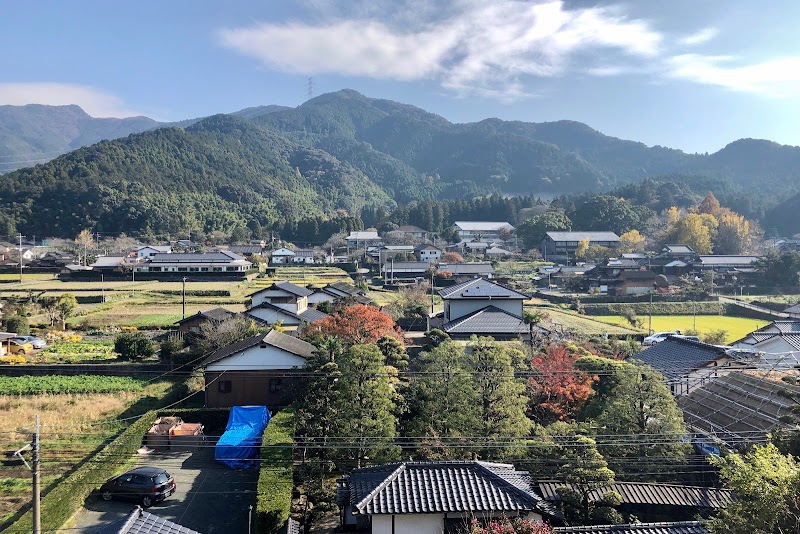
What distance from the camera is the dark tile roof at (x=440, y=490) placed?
8.23 meters

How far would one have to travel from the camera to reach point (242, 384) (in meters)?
18.0

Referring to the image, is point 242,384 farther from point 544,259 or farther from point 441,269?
point 544,259

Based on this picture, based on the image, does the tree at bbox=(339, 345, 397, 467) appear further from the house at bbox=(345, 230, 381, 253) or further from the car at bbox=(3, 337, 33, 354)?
the house at bbox=(345, 230, 381, 253)

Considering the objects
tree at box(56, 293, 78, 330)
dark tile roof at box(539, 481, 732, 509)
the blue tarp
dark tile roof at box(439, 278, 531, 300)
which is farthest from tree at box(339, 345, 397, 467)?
tree at box(56, 293, 78, 330)

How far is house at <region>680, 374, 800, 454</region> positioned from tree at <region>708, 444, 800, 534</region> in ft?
20.8

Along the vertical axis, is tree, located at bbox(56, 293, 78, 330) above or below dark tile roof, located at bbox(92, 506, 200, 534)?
below

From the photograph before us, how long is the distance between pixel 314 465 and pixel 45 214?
3169 inches

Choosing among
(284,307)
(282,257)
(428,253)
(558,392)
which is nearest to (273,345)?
(558,392)

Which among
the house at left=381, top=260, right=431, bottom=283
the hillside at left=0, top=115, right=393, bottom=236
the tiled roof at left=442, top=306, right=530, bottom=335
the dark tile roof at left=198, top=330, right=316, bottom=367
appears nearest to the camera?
the dark tile roof at left=198, top=330, right=316, bottom=367

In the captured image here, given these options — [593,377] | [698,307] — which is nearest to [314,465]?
[593,377]

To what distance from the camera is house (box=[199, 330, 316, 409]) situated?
58.6 feet

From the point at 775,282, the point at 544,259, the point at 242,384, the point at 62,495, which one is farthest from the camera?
the point at 544,259

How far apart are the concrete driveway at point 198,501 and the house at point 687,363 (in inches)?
495

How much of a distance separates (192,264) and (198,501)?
43.3m
